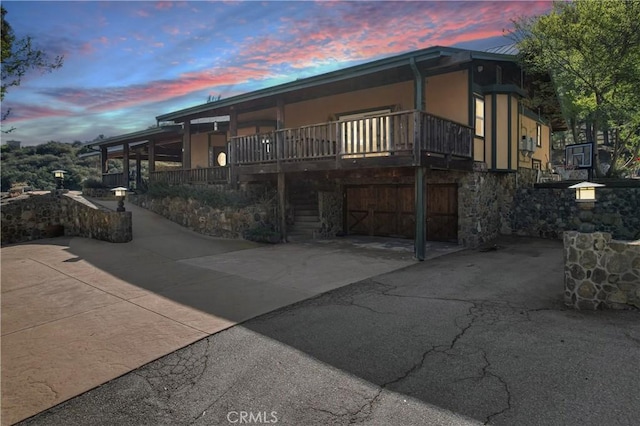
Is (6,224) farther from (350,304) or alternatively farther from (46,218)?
(350,304)

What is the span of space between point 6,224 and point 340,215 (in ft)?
37.3

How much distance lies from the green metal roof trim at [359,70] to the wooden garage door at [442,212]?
14.0 ft

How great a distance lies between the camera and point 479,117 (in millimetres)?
12492

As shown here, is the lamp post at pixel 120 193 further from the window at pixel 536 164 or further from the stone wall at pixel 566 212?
the window at pixel 536 164

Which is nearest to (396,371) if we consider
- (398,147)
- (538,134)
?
(398,147)

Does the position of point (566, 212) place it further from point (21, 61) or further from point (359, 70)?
point (21, 61)

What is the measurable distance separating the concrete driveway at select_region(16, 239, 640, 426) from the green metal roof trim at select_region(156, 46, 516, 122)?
6.54m

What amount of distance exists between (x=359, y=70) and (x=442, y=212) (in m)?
5.57

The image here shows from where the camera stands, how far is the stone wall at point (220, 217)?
1264 centimetres

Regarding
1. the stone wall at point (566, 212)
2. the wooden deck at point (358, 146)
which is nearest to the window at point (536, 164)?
the stone wall at point (566, 212)

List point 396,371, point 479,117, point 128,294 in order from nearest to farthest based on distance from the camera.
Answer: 1. point 396,371
2. point 128,294
3. point 479,117

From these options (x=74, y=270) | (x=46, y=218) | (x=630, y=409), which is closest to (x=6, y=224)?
(x=46, y=218)

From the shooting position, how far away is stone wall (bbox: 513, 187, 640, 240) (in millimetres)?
11273

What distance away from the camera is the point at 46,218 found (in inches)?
500
